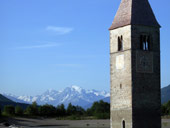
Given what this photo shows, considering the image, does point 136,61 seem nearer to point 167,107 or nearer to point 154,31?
point 154,31

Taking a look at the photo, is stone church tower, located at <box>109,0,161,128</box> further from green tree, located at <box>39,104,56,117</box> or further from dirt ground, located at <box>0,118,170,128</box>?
green tree, located at <box>39,104,56,117</box>

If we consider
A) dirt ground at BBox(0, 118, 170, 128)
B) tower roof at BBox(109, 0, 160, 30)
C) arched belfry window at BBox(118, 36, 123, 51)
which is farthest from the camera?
dirt ground at BBox(0, 118, 170, 128)

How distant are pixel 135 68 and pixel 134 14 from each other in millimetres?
5844

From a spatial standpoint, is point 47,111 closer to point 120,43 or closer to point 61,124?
point 61,124

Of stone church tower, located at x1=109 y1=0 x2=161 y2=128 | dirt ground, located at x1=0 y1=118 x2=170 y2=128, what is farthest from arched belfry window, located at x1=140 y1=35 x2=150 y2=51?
dirt ground, located at x1=0 y1=118 x2=170 y2=128

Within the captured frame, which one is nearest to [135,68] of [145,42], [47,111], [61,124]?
[145,42]

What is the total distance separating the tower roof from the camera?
45709mm

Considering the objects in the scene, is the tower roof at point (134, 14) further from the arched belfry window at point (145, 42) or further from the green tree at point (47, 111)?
the green tree at point (47, 111)

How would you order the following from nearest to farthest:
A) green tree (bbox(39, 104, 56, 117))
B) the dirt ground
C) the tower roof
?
the tower roof → the dirt ground → green tree (bbox(39, 104, 56, 117))

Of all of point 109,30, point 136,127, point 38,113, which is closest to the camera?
point 136,127

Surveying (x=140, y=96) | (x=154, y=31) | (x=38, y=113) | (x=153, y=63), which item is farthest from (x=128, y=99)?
(x=38, y=113)

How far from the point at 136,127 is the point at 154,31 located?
1035 cm

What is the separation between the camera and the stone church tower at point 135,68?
44.4 meters

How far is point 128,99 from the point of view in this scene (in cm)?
4444
